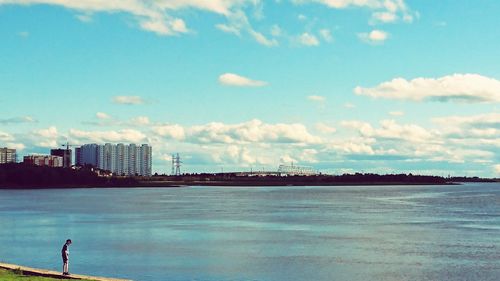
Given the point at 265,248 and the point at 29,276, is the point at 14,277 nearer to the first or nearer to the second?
the point at 29,276

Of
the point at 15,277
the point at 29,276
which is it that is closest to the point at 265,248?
the point at 29,276

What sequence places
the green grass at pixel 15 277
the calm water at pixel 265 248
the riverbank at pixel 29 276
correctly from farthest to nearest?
the calm water at pixel 265 248 → the riverbank at pixel 29 276 → the green grass at pixel 15 277

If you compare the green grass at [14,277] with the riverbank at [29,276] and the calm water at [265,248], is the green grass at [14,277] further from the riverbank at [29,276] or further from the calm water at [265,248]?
the calm water at [265,248]

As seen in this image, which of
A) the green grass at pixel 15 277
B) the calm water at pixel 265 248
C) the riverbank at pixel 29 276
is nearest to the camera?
the green grass at pixel 15 277

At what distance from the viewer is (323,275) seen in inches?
1635

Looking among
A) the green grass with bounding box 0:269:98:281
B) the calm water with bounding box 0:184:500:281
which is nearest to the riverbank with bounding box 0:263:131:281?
the green grass with bounding box 0:269:98:281

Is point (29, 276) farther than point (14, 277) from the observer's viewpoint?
Yes

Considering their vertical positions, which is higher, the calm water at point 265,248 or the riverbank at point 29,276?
the riverbank at point 29,276

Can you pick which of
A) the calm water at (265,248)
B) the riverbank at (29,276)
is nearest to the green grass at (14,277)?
the riverbank at (29,276)

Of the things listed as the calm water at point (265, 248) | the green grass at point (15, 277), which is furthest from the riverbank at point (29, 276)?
the calm water at point (265, 248)

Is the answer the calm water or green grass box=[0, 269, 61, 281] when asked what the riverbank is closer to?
green grass box=[0, 269, 61, 281]

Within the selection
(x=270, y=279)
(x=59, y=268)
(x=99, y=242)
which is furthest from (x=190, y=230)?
(x=270, y=279)

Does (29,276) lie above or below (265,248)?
above

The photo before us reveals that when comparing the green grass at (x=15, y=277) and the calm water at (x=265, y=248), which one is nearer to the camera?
the green grass at (x=15, y=277)
